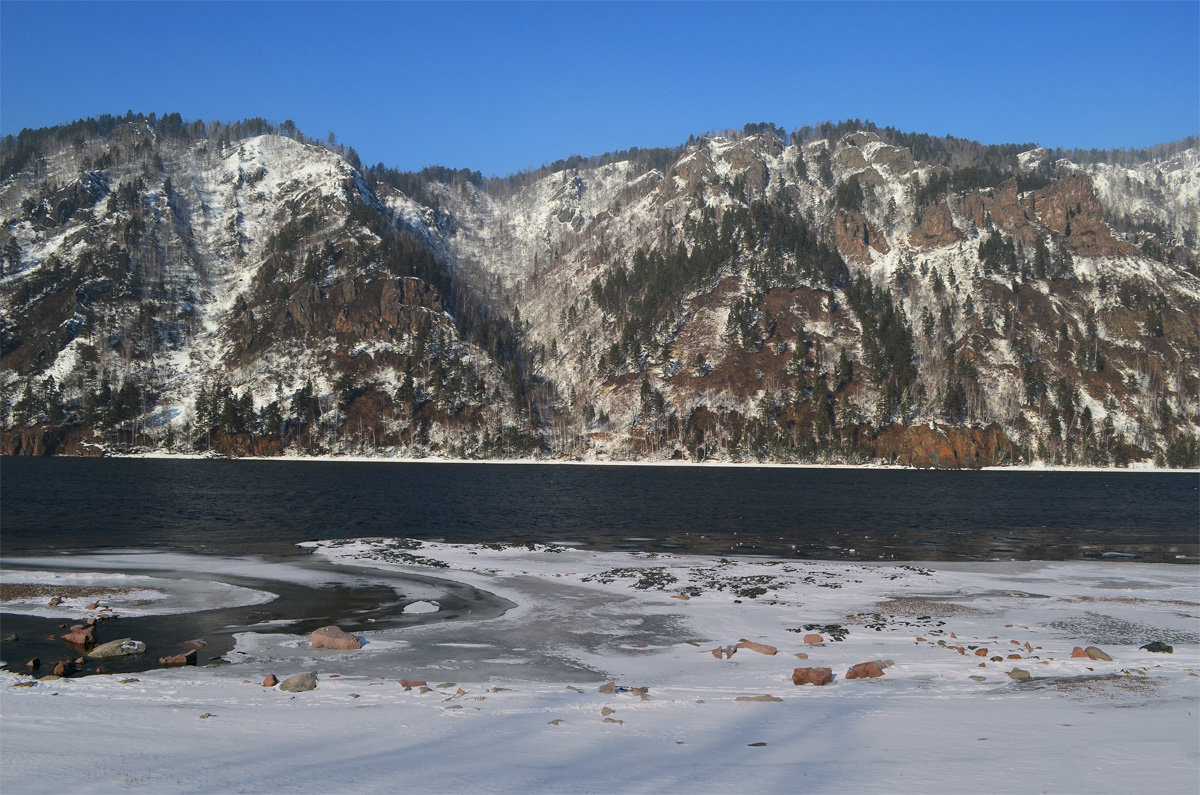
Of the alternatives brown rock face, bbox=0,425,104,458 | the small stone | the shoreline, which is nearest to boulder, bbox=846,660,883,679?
the small stone

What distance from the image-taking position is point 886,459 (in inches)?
7569

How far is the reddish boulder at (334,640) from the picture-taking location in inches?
872

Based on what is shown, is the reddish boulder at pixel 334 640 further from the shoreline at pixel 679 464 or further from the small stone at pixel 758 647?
the shoreline at pixel 679 464

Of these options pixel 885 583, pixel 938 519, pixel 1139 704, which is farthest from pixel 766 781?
pixel 938 519

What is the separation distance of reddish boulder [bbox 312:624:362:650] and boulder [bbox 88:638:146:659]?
4789 millimetres

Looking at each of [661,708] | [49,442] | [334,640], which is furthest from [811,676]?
[49,442]

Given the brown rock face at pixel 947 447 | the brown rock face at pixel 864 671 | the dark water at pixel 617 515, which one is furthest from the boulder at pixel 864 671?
the brown rock face at pixel 947 447

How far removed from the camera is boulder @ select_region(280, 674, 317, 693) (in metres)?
17.4

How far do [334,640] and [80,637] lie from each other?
7443mm

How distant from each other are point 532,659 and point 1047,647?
15.8 meters

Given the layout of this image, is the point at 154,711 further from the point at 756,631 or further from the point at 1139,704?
the point at 1139,704

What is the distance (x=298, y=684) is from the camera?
17.5 meters

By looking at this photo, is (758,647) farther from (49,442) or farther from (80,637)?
(49,442)

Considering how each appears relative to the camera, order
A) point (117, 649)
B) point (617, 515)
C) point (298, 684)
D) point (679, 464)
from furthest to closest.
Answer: point (679, 464)
point (617, 515)
point (117, 649)
point (298, 684)
